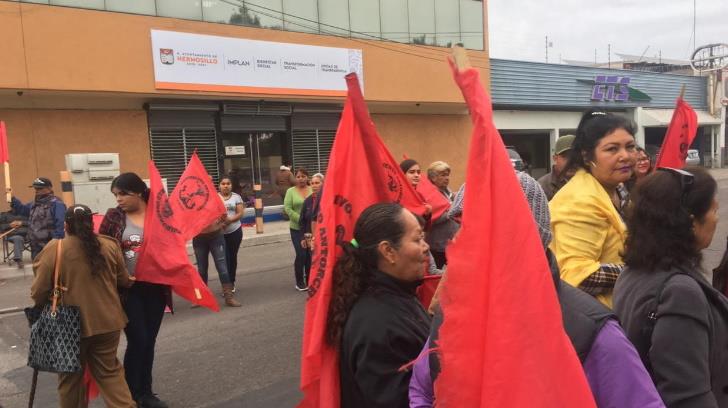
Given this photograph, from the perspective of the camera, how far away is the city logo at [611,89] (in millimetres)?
29078

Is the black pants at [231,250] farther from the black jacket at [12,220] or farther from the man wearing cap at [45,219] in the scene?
the black jacket at [12,220]

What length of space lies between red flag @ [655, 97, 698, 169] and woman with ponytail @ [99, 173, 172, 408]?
3858 millimetres

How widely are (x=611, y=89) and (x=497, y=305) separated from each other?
103ft

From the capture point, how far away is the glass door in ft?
57.9

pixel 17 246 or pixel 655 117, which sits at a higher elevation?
pixel 655 117

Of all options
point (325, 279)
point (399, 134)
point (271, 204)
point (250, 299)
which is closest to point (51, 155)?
Result: point (271, 204)

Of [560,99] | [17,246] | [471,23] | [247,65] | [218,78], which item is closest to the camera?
[17,246]

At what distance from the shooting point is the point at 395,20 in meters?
20.3

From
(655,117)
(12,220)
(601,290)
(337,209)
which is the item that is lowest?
(12,220)

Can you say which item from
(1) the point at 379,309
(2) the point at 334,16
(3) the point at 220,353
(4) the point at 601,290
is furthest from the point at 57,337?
(2) the point at 334,16

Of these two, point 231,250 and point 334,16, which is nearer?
point 231,250

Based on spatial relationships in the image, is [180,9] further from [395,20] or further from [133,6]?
[395,20]

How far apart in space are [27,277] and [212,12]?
9191 mm

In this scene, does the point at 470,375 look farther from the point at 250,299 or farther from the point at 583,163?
the point at 250,299
